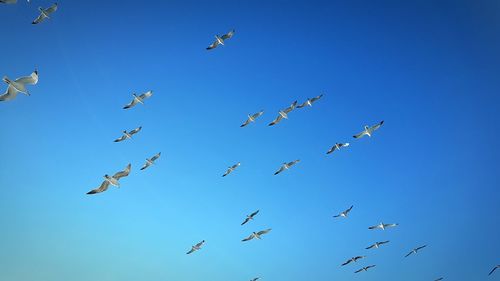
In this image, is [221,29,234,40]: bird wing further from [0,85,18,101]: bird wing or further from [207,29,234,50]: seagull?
[0,85,18,101]: bird wing

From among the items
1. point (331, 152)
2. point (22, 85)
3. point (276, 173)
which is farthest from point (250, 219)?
point (22, 85)

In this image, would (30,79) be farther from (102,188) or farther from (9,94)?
(102,188)

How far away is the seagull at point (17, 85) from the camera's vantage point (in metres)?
25.2

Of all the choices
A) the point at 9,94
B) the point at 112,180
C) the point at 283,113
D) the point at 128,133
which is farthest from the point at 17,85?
the point at 283,113

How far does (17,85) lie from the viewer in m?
25.7

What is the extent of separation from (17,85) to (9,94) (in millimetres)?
1044

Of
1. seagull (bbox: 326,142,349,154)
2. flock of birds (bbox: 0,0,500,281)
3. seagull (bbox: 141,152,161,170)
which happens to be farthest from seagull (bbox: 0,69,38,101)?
seagull (bbox: 326,142,349,154)

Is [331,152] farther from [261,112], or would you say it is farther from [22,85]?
[22,85]

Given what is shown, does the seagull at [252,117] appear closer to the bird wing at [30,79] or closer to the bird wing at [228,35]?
the bird wing at [228,35]

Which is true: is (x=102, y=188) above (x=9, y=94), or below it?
below

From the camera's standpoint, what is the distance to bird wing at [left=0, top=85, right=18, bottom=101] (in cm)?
2592

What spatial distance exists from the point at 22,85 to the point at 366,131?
29410 mm

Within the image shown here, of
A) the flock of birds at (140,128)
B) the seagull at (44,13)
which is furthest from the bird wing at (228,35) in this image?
the seagull at (44,13)

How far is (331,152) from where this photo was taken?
136ft
